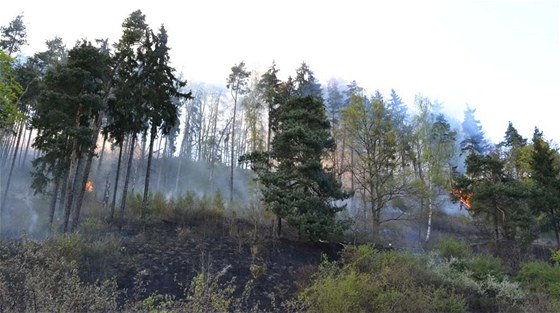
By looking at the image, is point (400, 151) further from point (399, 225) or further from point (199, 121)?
point (199, 121)

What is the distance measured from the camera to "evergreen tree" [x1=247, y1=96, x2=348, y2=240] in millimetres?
15141

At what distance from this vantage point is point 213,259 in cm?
1283

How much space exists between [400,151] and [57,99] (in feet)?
56.1

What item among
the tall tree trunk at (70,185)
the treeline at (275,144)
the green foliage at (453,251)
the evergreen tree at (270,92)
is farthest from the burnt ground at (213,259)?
the evergreen tree at (270,92)

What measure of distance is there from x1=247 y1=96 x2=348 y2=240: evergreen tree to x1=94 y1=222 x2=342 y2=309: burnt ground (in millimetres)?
1270

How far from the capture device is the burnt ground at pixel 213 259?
10595 millimetres

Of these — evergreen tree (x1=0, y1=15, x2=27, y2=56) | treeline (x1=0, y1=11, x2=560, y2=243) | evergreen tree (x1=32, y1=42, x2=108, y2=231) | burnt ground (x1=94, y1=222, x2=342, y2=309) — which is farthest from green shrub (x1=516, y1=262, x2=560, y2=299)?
evergreen tree (x1=0, y1=15, x2=27, y2=56)

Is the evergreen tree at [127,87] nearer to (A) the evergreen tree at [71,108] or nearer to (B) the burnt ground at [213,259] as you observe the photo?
(A) the evergreen tree at [71,108]

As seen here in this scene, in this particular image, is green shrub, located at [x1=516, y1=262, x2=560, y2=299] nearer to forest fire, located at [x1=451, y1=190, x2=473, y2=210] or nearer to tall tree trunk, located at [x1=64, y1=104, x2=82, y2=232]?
forest fire, located at [x1=451, y1=190, x2=473, y2=210]

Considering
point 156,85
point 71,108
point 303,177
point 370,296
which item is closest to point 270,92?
point 156,85

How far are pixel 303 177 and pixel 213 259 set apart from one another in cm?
554

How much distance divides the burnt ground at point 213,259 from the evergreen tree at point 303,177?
4.17 ft

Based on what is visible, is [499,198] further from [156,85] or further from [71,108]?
[71,108]

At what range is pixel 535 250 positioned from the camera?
2570 centimetres
